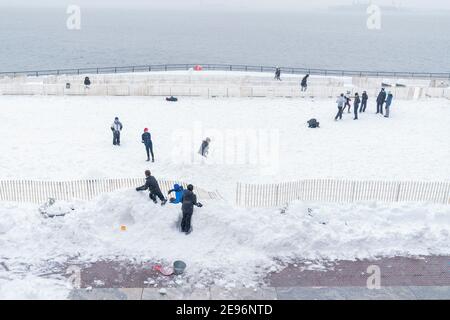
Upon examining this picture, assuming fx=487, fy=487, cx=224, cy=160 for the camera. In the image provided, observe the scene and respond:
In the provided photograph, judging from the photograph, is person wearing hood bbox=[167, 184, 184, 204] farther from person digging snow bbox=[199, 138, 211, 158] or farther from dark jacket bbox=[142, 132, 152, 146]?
dark jacket bbox=[142, 132, 152, 146]

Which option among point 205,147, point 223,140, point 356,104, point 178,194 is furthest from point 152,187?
point 356,104

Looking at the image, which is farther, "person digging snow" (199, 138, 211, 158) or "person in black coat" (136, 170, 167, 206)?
"person digging snow" (199, 138, 211, 158)

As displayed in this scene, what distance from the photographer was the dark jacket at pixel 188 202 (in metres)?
13.5

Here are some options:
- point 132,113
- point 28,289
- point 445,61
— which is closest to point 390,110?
point 132,113

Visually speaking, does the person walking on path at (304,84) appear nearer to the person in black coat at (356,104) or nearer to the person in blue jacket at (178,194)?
the person in black coat at (356,104)

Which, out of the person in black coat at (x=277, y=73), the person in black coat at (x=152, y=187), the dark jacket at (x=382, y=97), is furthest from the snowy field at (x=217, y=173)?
the person in black coat at (x=277, y=73)

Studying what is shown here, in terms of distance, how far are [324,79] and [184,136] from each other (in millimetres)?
17998

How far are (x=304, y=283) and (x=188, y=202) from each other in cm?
382

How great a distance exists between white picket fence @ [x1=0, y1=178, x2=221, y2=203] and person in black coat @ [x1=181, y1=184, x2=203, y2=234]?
1783mm

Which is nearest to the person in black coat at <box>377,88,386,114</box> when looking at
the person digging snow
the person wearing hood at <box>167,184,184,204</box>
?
the person digging snow

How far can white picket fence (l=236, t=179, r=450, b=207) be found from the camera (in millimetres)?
15648

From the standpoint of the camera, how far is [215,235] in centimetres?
1370

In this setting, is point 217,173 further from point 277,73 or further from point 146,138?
point 277,73

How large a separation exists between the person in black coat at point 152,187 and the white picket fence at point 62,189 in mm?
1230
